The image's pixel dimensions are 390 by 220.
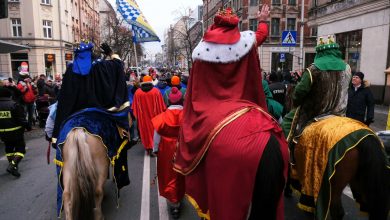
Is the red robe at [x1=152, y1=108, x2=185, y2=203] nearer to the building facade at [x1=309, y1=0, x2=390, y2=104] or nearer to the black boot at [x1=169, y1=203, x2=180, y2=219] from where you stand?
the black boot at [x1=169, y1=203, x2=180, y2=219]

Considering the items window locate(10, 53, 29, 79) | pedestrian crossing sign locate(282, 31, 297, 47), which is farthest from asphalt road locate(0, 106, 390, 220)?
window locate(10, 53, 29, 79)

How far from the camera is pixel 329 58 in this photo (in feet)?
13.6

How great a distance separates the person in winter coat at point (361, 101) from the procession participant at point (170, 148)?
16.2 ft

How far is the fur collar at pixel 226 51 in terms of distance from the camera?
2.68 meters

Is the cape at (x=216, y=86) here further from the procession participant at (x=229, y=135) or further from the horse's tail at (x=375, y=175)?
the horse's tail at (x=375, y=175)

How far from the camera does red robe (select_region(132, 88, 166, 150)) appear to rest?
28.5 feet

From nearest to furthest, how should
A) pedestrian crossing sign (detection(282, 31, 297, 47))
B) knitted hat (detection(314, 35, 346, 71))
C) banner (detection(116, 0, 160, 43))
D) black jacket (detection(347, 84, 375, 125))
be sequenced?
knitted hat (detection(314, 35, 346, 71))
black jacket (detection(347, 84, 375, 125))
banner (detection(116, 0, 160, 43))
pedestrian crossing sign (detection(282, 31, 297, 47))

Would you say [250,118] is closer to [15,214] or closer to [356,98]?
[15,214]

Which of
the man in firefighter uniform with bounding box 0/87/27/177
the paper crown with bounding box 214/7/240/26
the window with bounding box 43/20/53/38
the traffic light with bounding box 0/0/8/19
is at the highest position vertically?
the window with bounding box 43/20/53/38

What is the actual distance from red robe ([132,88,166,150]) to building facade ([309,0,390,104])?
1077 centimetres

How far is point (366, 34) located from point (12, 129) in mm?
16807

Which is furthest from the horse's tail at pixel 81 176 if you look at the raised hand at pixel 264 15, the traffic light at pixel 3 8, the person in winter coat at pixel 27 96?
the person in winter coat at pixel 27 96

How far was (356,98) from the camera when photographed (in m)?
7.76

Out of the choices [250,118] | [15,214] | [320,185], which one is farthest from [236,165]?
[15,214]
